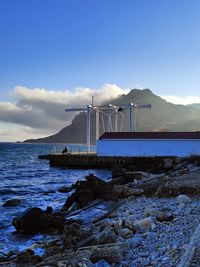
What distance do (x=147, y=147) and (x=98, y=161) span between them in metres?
7.36

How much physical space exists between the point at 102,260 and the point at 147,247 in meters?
1.46

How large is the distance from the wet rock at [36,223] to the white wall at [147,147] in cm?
3231

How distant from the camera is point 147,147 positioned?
151 ft

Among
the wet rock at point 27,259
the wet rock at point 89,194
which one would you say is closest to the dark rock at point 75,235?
the wet rock at point 27,259

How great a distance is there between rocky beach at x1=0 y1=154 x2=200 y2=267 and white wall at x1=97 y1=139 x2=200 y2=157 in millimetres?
25629

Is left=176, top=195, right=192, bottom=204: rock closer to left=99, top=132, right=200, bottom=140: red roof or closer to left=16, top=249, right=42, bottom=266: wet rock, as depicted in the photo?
left=16, top=249, right=42, bottom=266: wet rock

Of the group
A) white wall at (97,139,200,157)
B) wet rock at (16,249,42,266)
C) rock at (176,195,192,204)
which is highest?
white wall at (97,139,200,157)

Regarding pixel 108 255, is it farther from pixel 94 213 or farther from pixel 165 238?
pixel 94 213

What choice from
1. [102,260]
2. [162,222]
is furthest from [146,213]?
[102,260]

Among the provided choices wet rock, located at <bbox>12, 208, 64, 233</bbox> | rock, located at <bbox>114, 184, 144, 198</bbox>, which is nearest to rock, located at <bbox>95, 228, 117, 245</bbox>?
wet rock, located at <bbox>12, 208, 64, 233</bbox>

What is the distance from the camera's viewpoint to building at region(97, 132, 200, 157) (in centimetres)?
4396

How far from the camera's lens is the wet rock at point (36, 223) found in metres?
13.6

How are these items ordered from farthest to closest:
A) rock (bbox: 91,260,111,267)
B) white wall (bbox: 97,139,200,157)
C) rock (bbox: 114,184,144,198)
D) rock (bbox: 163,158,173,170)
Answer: white wall (bbox: 97,139,200,157), rock (bbox: 163,158,173,170), rock (bbox: 114,184,144,198), rock (bbox: 91,260,111,267)

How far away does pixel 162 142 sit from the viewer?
148ft
